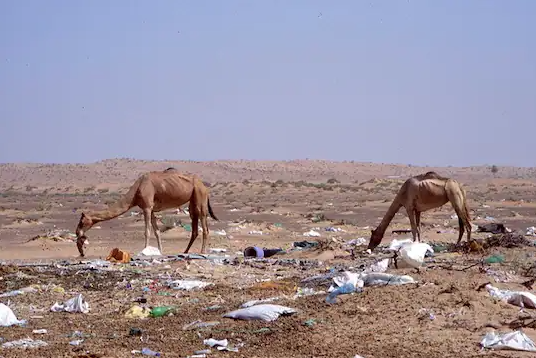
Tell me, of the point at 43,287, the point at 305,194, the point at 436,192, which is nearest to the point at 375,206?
the point at 305,194

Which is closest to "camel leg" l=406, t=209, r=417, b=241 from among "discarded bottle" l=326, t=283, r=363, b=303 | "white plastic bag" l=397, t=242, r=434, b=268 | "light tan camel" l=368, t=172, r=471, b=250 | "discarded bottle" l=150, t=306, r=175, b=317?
"light tan camel" l=368, t=172, r=471, b=250

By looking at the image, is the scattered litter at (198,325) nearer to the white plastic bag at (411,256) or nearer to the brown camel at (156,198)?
the white plastic bag at (411,256)

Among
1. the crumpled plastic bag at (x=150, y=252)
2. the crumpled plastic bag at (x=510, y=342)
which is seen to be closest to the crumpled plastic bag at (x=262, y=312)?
the crumpled plastic bag at (x=510, y=342)

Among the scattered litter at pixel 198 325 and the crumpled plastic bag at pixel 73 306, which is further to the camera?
the crumpled plastic bag at pixel 73 306

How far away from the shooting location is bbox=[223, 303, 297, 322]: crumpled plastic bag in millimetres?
10148

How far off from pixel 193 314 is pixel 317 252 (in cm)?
762

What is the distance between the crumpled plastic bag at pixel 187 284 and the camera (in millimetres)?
13469

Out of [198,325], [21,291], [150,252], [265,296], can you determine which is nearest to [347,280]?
[265,296]

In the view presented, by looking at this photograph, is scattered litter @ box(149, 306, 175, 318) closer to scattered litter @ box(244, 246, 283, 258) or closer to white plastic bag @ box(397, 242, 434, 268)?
white plastic bag @ box(397, 242, 434, 268)

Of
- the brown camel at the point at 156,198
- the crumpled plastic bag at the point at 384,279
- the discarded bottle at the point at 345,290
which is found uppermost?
the brown camel at the point at 156,198

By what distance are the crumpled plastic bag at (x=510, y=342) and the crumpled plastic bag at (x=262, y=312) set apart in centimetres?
247

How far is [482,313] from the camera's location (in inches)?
387

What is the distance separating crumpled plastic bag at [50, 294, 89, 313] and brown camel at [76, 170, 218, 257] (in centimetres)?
650

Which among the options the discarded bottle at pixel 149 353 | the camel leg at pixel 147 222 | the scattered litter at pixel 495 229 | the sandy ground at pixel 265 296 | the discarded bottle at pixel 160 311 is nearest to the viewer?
the discarded bottle at pixel 149 353
